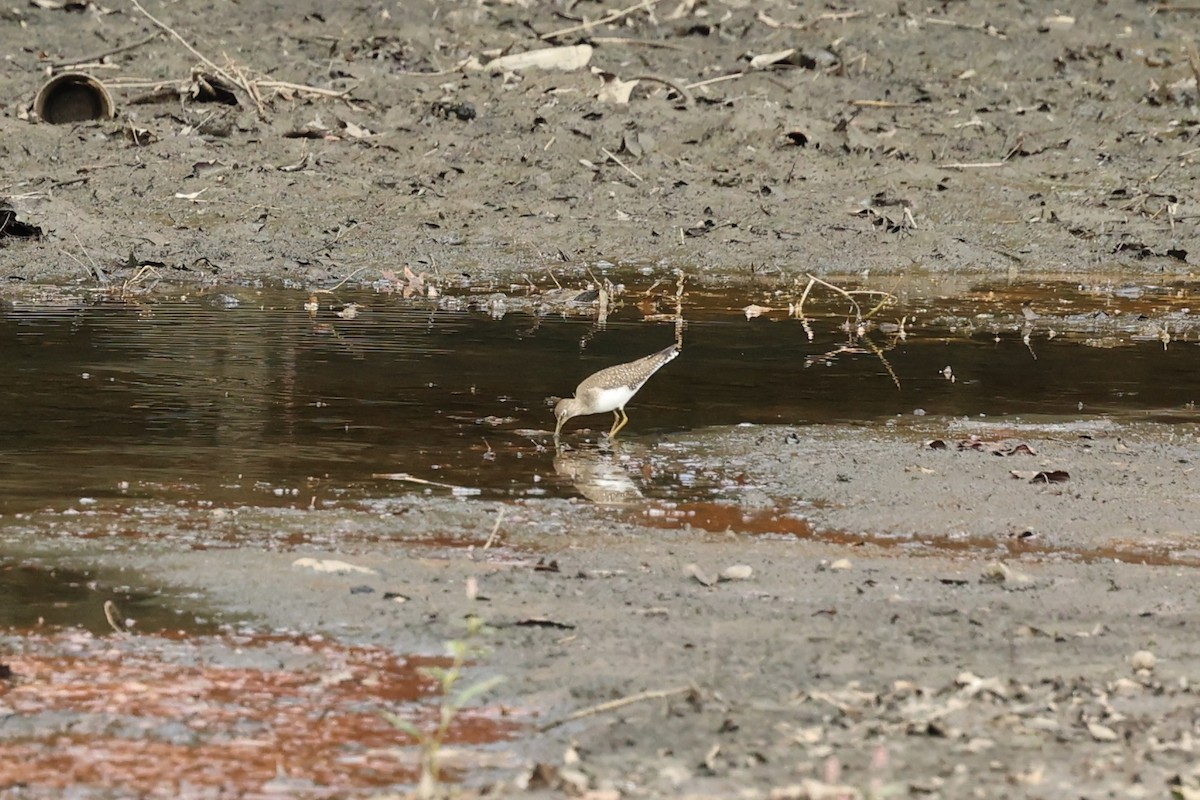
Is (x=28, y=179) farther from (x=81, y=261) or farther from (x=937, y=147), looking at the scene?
(x=937, y=147)

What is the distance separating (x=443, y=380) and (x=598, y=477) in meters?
2.35

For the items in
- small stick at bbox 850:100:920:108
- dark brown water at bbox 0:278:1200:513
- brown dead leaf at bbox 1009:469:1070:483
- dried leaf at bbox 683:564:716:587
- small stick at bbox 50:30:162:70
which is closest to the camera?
dried leaf at bbox 683:564:716:587

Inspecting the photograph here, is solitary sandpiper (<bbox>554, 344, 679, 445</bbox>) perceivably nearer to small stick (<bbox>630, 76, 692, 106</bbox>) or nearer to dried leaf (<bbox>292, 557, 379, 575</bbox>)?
dried leaf (<bbox>292, 557, 379, 575</bbox>)

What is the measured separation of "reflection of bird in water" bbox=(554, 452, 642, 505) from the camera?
743 centimetres

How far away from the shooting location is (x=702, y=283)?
47.3 feet

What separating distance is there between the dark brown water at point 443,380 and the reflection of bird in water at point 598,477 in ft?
0.48

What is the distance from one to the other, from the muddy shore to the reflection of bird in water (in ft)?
0.26

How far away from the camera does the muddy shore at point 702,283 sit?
15.0 feet

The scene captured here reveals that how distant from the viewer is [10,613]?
219 inches

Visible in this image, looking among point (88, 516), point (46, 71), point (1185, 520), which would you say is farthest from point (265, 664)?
point (46, 71)

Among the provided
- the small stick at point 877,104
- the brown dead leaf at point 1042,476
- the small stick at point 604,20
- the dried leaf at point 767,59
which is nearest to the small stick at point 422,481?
the brown dead leaf at point 1042,476

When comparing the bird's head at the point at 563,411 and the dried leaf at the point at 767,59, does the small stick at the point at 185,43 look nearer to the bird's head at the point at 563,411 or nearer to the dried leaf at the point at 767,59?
the dried leaf at the point at 767,59

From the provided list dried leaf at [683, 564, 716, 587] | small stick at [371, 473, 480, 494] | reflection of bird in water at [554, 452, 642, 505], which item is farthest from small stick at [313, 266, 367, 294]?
dried leaf at [683, 564, 716, 587]

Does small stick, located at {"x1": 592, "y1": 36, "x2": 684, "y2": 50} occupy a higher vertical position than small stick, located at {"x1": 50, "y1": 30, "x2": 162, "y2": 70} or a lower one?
higher
